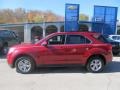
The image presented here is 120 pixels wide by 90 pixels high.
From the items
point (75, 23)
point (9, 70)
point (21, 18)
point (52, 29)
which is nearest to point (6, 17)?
point (21, 18)

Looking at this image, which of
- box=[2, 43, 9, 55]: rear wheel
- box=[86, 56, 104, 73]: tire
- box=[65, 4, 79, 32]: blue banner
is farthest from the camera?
box=[65, 4, 79, 32]: blue banner

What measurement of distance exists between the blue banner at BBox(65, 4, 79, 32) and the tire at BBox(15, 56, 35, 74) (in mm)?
14227

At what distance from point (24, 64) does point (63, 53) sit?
1.53m

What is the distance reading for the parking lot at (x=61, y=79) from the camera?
24.6ft

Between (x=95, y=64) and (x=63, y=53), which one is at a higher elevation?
(x=63, y=53)

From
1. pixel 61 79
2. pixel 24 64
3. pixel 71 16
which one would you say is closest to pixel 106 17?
pixel 71 16

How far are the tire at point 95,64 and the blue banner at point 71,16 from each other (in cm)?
1390

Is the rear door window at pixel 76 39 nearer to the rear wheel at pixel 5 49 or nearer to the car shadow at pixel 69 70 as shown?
the car shadow at pixel 69 70

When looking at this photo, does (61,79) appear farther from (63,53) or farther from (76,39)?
(76,39)

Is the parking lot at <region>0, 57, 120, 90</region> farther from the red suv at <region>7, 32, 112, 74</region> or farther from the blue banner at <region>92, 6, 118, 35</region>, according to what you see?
the blue banner at <region>92, 6, 118, 35</region>

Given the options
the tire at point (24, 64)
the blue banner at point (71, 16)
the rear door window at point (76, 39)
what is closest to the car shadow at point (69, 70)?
the tire at point (24, 64)

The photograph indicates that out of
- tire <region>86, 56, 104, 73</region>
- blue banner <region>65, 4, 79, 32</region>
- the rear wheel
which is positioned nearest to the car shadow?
tire <region>86, 56, 104, 73</region>

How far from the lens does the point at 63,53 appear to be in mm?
9641

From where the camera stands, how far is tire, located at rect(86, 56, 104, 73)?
385 inches
